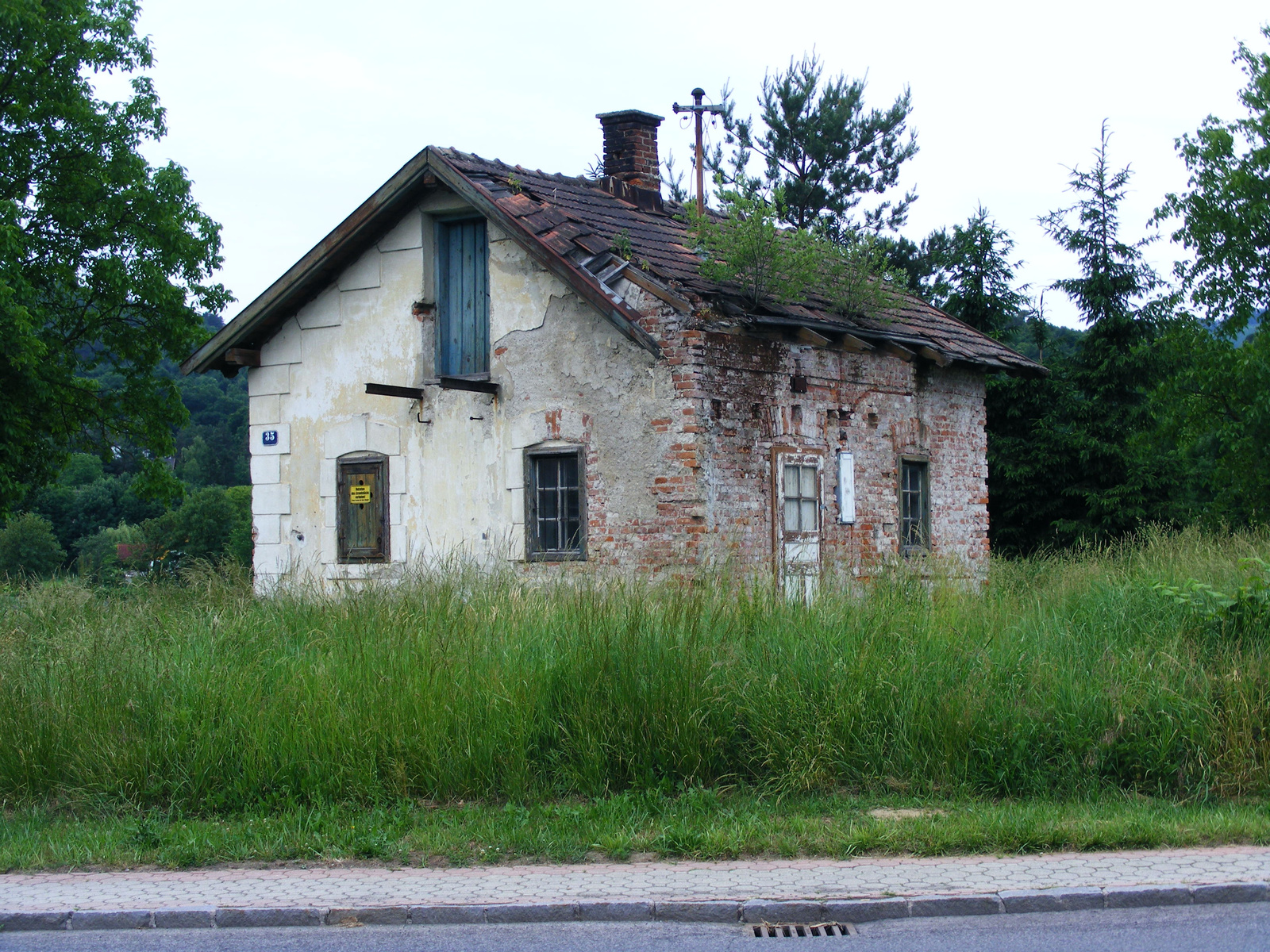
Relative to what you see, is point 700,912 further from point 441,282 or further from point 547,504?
point 441,282

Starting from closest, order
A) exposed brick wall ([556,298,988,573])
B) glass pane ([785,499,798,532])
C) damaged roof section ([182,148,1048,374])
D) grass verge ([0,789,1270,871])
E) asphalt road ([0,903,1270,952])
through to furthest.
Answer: asphalt road ([0,903,1270,952]) < grass verge ([0,789,1270,871]) < exposed brick wall ([556,298,988,573]) < damaged roof section ([182,148,1048,374]) < glass pane ([785,499,798,532])

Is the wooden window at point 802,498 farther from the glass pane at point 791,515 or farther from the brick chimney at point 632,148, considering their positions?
the brick chimney at point 632,148

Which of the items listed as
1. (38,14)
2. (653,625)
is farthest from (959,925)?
(38,14)

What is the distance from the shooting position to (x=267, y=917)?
20.5 ft

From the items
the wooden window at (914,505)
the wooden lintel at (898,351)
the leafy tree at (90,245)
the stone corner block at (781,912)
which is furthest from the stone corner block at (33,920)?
the leafy tree at (90,245)

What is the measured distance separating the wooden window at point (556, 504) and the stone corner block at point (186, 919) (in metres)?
8.45

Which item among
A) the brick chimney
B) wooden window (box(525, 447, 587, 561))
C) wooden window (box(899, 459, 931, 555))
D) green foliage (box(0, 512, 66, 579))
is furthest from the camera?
green foliage (box(0, 512, 66, 579))

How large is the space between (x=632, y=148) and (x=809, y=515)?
21.3 ft

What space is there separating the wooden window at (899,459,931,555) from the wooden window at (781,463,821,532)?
2.08 meters

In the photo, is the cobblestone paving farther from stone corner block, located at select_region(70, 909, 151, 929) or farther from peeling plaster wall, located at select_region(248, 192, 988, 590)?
peeling plaster wall, located at select_region(248, 192, 988, 590)

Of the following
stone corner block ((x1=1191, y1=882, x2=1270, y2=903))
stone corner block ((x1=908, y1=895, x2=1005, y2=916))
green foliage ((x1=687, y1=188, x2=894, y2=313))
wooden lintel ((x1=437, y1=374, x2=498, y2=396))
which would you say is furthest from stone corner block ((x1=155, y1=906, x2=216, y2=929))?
green foliage ((x1=687, y1=188, x2=894, y2=313))

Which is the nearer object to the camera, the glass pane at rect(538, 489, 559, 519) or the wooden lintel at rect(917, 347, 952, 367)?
the glass pane at rect(538, 489, 559, 519)

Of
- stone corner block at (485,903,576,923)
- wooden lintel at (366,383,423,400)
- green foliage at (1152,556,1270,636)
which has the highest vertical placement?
wooden lintel at (366,383,423,400)

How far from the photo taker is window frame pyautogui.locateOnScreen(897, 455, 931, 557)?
56.0 ft
